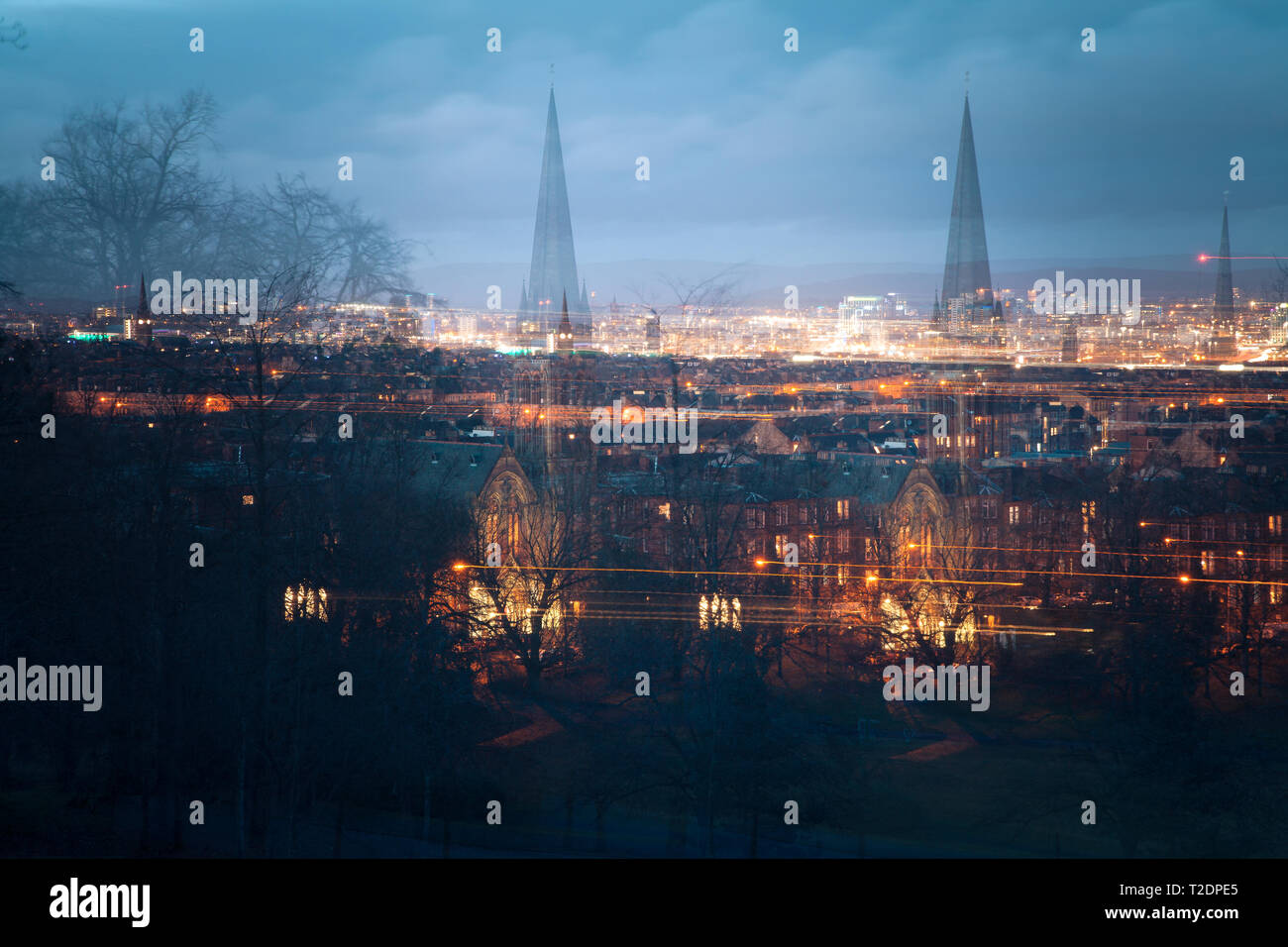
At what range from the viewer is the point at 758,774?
32.6 ft

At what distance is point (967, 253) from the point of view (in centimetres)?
4288

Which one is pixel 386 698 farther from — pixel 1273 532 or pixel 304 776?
pixel 1273 532

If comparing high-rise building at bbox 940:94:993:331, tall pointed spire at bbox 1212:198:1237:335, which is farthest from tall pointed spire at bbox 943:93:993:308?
tall pointed spire at bbox 1212:198:1237:335

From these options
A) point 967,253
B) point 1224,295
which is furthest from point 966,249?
point 1224,295

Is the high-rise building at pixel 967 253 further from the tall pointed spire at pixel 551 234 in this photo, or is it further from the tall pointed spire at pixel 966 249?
the tall pointed spire at pixel 551 234

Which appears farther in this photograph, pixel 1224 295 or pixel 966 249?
pixel 966 249

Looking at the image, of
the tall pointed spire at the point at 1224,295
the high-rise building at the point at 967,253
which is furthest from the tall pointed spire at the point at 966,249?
the tall pointed spire at the point at 1224,295

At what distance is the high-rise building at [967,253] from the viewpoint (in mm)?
40906

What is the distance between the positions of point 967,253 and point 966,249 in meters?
0.31

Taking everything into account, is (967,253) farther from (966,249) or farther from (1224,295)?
(1224,295)

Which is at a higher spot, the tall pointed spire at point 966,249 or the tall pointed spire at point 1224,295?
the tall pointed spire at point 966,249

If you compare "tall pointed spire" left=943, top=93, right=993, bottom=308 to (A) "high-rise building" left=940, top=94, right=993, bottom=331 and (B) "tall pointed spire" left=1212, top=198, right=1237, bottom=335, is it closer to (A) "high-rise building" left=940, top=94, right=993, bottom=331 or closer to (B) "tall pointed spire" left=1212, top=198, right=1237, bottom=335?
(A) "high-rise building" left=940, top=94, right=993, bottom=331
